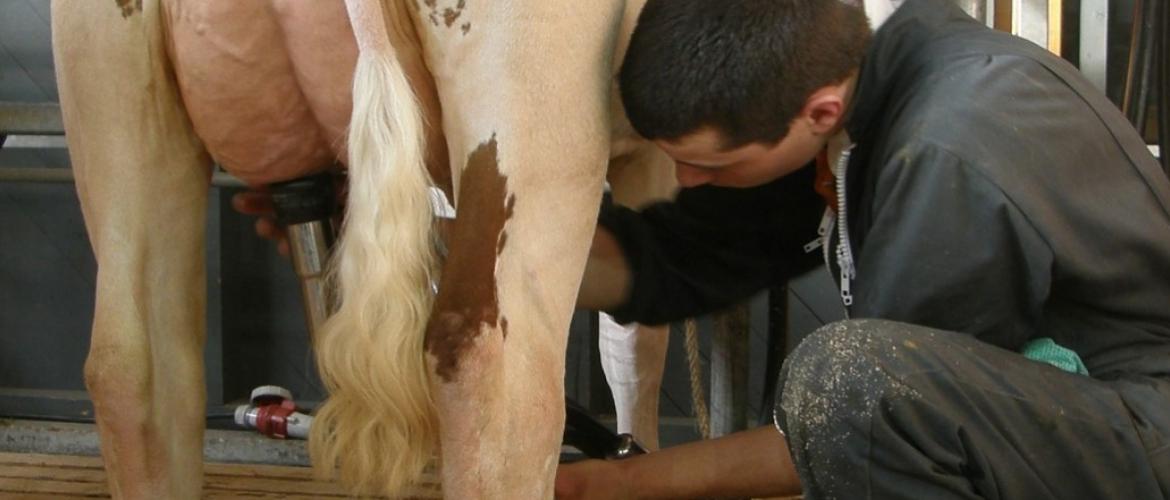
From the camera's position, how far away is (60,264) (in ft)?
11.6

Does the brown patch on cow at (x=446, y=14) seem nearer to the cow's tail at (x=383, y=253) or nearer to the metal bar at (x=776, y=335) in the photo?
the cow's tail at (x=383, y=253)

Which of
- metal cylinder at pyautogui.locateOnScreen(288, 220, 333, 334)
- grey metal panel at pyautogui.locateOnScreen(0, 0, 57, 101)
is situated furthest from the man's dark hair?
grey metal panel at pyautogui.locateOnScreen(0, 0, 57, 101)

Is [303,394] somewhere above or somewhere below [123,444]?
below

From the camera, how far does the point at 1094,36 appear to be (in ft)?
7.77

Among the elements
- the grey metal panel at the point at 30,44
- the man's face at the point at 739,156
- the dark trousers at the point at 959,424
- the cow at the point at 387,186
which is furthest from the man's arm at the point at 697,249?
the grey metal panel at the point at 30,44

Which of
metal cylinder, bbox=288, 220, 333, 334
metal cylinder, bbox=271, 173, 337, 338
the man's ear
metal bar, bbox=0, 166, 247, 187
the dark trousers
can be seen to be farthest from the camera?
metal bar, bbox=0, 166, 247, 187

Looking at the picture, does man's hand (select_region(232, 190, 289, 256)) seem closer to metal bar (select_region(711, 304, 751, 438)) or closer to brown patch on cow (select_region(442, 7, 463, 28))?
brown patch on cow (select_region(442, 7, 463, 28))

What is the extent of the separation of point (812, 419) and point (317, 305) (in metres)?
0.93

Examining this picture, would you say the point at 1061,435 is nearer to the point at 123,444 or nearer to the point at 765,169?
the point at 765,169

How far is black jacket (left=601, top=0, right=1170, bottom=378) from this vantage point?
129 cm

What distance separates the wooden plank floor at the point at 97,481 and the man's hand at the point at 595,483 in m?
0.70

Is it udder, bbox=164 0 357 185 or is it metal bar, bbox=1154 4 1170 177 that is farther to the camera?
metal bar, bbox=1154 4 1170 177

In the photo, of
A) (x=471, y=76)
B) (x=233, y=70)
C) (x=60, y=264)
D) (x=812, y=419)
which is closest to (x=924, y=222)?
(x=812, y=419)

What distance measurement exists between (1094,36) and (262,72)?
1.48 m
